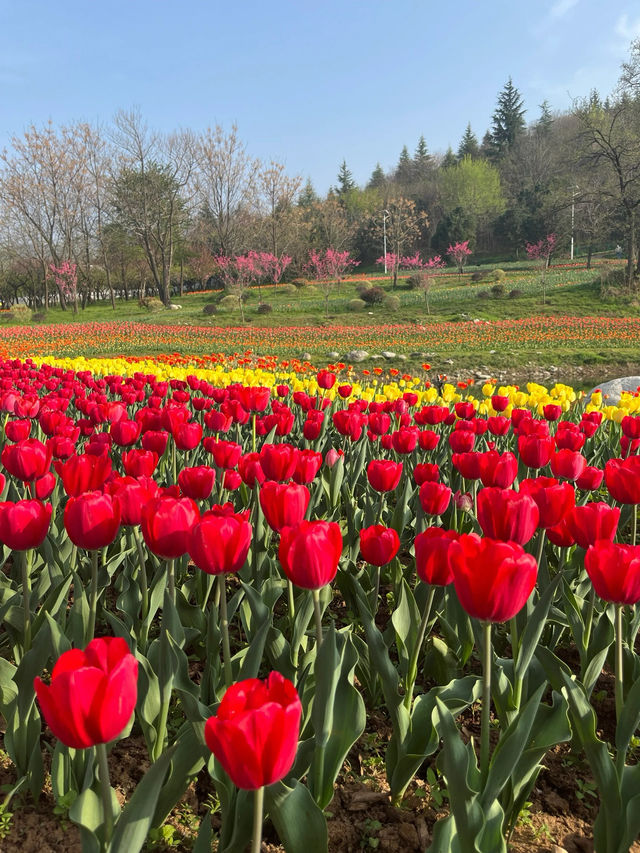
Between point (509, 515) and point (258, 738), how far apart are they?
2.69ft

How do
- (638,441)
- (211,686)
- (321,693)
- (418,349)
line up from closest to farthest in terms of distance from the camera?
(321,693) < (211,686) < (638,441) < (418,349)

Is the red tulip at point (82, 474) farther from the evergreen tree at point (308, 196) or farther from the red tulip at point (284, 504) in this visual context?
the evergreen tree at point (308, 196)

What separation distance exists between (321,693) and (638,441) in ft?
8.83

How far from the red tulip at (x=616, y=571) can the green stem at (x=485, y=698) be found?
28 cm

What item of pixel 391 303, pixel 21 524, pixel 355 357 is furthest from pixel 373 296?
pixel 21 524

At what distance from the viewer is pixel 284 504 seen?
1.47 metres

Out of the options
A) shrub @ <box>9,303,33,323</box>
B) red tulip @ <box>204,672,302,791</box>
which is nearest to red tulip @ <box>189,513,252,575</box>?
red tulip @ <box>204,672,302,791</box>

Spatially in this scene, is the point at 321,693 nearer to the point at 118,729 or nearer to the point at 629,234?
the point at 118,729

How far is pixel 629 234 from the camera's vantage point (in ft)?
96.0

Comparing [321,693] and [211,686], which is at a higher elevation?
[321,693]

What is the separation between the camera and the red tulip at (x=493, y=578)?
1028mm

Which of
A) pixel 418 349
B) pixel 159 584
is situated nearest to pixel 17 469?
pixel 159 584

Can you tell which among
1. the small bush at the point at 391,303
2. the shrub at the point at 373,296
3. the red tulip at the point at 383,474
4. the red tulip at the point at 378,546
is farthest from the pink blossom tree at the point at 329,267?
the red tulip at the point at 378,546

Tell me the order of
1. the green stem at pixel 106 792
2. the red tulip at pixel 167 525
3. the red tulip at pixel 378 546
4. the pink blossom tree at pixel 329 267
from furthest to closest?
the pink blossom tree at pixel 329 267
the red tulip at pixel 378 546
the red tulip at pixel 167 525
the green stem at pixel 106 792
